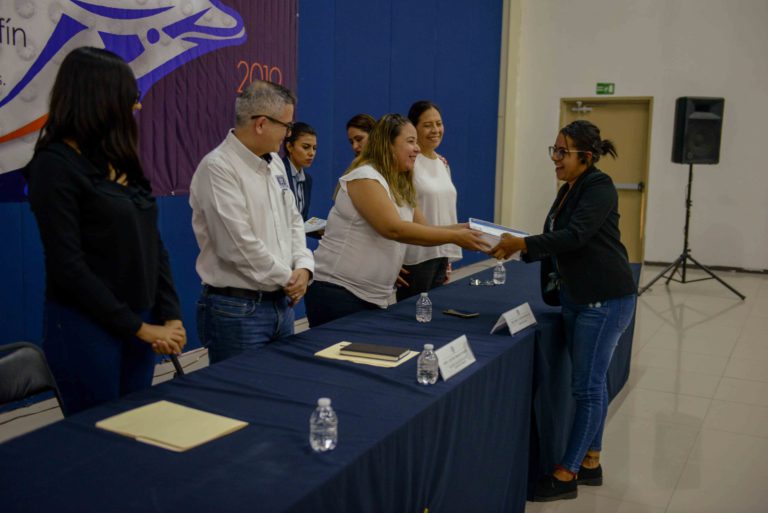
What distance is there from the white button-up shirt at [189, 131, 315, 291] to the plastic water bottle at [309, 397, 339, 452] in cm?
77

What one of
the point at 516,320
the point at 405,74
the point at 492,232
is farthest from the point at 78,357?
the point at 405,74

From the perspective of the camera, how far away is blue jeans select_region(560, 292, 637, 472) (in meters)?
2.53

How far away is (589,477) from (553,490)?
8.8 inches

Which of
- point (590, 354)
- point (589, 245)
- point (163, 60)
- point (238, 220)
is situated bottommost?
point (590, 354)

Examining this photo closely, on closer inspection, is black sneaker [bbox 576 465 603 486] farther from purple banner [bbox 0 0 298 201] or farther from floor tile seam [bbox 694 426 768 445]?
purple banner [bbox 0 0 298 201]

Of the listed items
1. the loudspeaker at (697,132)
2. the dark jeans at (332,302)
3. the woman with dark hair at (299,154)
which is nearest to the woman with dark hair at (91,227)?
the dark jeans at (332,302)

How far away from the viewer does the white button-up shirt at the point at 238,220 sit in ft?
6.79

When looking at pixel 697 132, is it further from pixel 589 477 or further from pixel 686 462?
pixel 589 477

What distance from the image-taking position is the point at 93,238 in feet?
5.35

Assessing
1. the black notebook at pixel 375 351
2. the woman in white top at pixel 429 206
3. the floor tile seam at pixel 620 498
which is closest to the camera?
the black notebook at pixel 375 351

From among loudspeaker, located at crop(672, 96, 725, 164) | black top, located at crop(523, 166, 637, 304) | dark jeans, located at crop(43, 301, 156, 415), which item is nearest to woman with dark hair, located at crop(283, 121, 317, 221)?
black top, located at crop(523, 166, 637, 304)

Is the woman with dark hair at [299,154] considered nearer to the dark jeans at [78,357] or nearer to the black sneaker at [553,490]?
the black sneaker at [553,490]

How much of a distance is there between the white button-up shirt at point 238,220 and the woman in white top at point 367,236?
0.39 m

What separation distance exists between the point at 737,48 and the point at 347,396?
7781 mm
